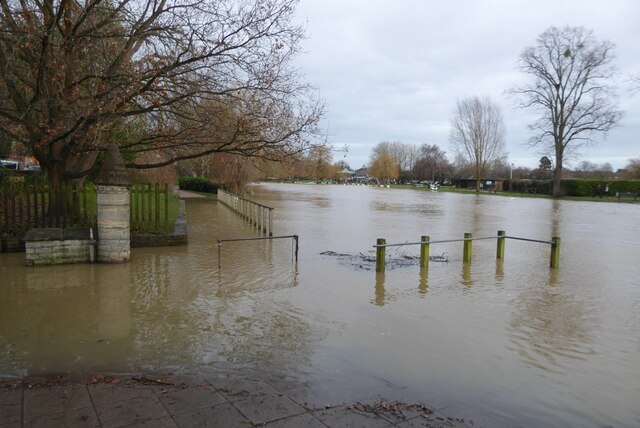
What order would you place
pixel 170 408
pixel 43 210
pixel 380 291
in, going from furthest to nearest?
pixel 43 210 < pixel 380 291 < pixel 170 408

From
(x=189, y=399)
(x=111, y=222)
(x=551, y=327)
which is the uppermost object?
(x=111, y=222)

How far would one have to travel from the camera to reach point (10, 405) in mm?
3502

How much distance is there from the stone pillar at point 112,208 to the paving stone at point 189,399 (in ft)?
22.6

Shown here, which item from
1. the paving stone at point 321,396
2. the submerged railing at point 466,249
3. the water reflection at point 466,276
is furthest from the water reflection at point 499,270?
the paving stone at point 321,396

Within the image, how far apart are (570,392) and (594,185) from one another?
174 feet

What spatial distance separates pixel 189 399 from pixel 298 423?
898 millimetres

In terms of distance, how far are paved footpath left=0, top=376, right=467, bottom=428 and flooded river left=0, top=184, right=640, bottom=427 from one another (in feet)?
1.35

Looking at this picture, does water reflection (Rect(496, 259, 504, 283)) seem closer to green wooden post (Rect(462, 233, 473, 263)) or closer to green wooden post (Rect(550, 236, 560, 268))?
green wooden post (Rect(462, 233, 473, 263))

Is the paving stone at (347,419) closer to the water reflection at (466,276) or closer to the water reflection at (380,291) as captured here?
the water reflection at (380,291)

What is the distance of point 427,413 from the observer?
13.0 ft

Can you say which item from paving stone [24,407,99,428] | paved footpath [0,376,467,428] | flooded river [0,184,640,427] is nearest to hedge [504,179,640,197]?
flooded river [0,184,640,427]

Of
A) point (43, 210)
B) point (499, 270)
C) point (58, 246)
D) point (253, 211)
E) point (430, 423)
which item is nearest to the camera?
point (430, 423)

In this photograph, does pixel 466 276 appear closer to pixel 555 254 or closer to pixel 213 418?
pixel 555 254

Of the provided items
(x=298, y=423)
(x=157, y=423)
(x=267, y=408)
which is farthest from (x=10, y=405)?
(x=298, y=423)
